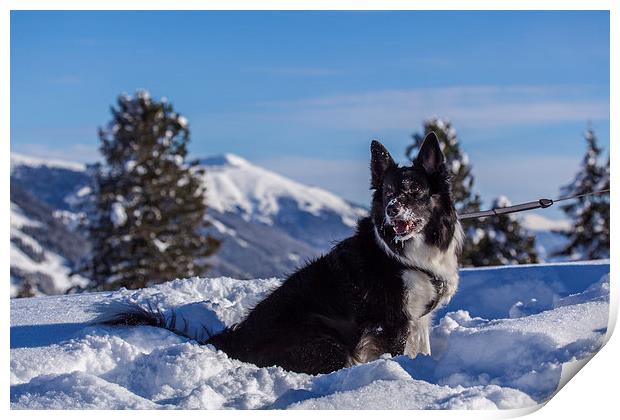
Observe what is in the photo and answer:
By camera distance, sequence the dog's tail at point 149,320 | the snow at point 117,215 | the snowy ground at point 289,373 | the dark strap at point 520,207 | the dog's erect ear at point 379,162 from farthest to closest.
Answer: the snow at point 117,215 → the dark strap at point 520,207 → the dog's tail at point 149,320 → the dog's erect ear at point 379,162 → the snowy ground at point 289,373

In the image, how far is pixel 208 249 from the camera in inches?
1353

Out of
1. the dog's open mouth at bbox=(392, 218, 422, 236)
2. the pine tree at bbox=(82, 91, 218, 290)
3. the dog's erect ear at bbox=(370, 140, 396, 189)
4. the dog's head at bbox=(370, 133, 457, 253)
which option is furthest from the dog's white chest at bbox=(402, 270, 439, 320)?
the pine tree at bbox=(82, 91, 218, 290)

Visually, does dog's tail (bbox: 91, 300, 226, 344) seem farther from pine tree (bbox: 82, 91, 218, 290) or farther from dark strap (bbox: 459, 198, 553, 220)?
pine tree (bbox: 82, 91, 218, 290)

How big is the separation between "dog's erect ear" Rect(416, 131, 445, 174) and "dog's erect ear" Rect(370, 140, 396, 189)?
11.6 inches

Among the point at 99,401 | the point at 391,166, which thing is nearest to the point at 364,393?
the point at 99,401

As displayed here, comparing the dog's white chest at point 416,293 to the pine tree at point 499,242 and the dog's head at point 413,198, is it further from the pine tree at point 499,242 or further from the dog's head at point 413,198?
the pine tree at point 499,242

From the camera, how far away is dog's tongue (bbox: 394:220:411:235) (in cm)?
654

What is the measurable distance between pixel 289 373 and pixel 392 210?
5.75 ft

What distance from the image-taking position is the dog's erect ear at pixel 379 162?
681cm

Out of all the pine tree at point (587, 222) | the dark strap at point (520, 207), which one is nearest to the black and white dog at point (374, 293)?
the dark strap at point (520, 207)

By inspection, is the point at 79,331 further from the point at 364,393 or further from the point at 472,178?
the point at 472,178

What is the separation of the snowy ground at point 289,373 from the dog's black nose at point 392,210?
4.26 feet

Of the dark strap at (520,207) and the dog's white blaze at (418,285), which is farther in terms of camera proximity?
the dark strap at (520,207)
